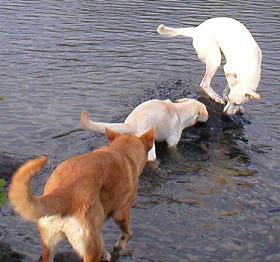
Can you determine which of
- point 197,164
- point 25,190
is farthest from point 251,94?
point 25,190

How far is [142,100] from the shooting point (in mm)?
10180

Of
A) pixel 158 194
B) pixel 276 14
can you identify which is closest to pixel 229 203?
pixel 158 194

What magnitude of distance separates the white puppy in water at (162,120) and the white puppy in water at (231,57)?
2.90ft

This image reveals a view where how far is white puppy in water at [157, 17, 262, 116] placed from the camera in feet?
31.9

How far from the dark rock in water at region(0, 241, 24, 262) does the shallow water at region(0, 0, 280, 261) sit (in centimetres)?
7

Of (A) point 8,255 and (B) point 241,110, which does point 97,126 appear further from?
(B) point 241,110

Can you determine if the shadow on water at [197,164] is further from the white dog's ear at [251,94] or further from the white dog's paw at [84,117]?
the white dog's paw at [84,117]

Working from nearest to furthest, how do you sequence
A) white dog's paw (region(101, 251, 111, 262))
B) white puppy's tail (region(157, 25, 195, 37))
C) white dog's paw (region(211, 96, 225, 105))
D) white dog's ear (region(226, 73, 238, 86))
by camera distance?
white dog's paw (region(101, 251, 111, 262)) → white dog's ear (region(226, 73, 238, 86)) → white dog's paw (region(211, 96, 225, 105)) → white puppy's tail (region(157, 25, 195, 37))

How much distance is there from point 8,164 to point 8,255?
194cm

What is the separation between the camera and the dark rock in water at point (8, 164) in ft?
23.0

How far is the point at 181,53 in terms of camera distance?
13.0 meters

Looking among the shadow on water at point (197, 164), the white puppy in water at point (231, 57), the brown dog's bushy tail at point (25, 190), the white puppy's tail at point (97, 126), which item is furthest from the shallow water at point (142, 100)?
the brown dog's bushy tail at point (25, 190)

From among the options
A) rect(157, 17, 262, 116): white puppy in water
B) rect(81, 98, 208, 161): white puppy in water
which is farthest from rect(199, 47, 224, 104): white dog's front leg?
rect(81, 98, 208, 161): white puppy in water

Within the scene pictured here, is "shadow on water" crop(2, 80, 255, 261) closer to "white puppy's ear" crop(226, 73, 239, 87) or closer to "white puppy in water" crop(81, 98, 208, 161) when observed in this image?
"white puppy in water" crop(81, 98, 208, 161)
